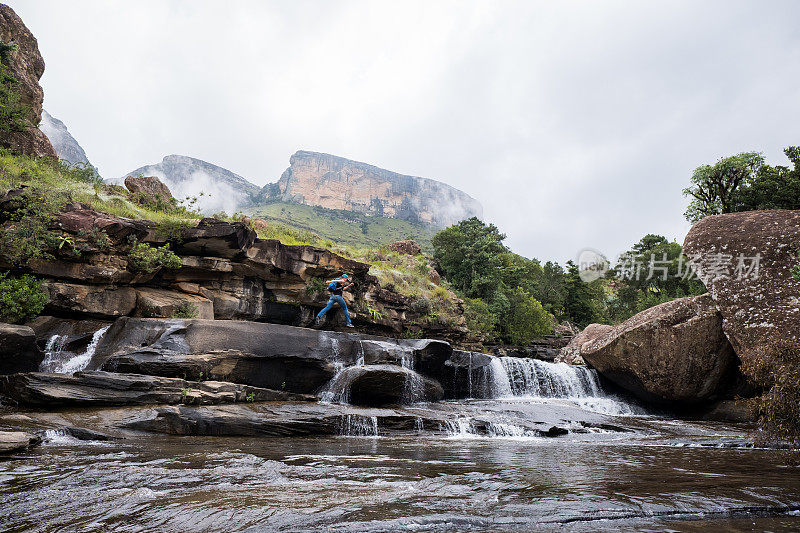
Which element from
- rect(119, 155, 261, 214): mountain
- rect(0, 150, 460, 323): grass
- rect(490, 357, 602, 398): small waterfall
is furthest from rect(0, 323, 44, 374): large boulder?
rect(119, 155, 261, 214): mountain

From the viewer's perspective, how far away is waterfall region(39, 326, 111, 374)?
43.4ft

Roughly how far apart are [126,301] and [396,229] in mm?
91627

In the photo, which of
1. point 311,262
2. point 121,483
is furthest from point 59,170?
point 121,483

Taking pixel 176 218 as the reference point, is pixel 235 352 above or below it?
below

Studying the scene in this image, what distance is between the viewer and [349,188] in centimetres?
16088

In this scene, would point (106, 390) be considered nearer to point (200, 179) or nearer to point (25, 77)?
point (25, 77)

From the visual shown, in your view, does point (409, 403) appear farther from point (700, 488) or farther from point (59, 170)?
point (59, 170)

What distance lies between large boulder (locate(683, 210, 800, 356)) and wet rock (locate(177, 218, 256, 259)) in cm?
1941

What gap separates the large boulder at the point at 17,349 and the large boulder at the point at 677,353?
70.9ft

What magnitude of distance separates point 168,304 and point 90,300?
2623 mm

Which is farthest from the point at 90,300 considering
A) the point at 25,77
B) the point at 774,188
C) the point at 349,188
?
the point at 349,188

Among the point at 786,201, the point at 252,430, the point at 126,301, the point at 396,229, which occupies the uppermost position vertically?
the point at 396,229

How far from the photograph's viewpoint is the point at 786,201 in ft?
73.2

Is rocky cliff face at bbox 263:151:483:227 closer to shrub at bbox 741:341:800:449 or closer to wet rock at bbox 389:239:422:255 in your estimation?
wet rock at bbox 389:239:422:255
